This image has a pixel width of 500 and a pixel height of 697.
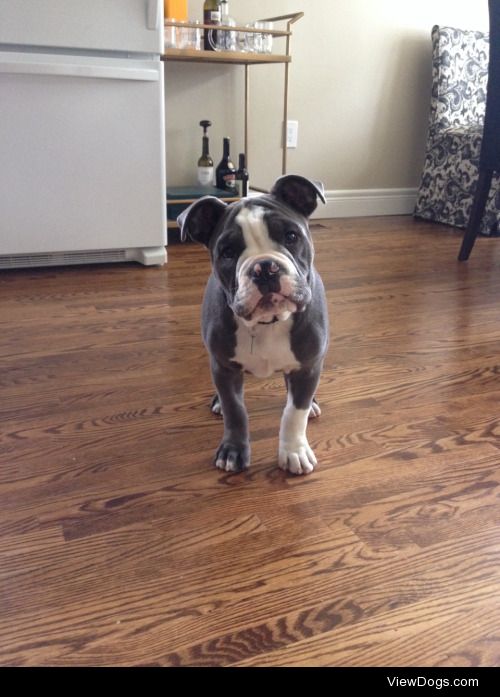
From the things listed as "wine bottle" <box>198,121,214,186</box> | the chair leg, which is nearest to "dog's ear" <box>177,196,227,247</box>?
the chair leg

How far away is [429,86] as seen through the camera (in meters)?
3.61

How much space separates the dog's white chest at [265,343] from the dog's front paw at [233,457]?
0.18m

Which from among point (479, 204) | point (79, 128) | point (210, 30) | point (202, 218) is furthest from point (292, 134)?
point (202, 218)

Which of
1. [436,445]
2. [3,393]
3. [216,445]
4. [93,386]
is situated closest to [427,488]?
[436,445]

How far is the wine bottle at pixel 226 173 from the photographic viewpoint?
9.70ft

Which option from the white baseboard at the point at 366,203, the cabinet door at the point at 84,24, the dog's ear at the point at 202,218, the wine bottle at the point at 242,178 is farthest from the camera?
the white baseboard at the point at 366,203

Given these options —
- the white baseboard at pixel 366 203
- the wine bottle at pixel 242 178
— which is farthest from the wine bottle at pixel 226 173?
the white baseboard at pixel 366 203

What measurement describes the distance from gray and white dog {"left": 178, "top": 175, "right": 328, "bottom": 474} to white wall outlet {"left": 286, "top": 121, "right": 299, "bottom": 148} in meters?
2.47

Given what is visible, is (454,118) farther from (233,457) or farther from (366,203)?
(233,457)

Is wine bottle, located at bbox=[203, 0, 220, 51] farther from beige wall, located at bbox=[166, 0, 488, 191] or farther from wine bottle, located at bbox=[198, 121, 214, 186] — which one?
wine bottle, located at bbox=[198, 121, 214, 186]

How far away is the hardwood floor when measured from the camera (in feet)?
2.48

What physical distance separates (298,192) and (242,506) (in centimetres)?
53

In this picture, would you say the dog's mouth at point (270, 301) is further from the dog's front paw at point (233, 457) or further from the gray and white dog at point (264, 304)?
the dog's front paw at point (233, 457)

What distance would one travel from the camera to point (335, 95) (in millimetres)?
3408
